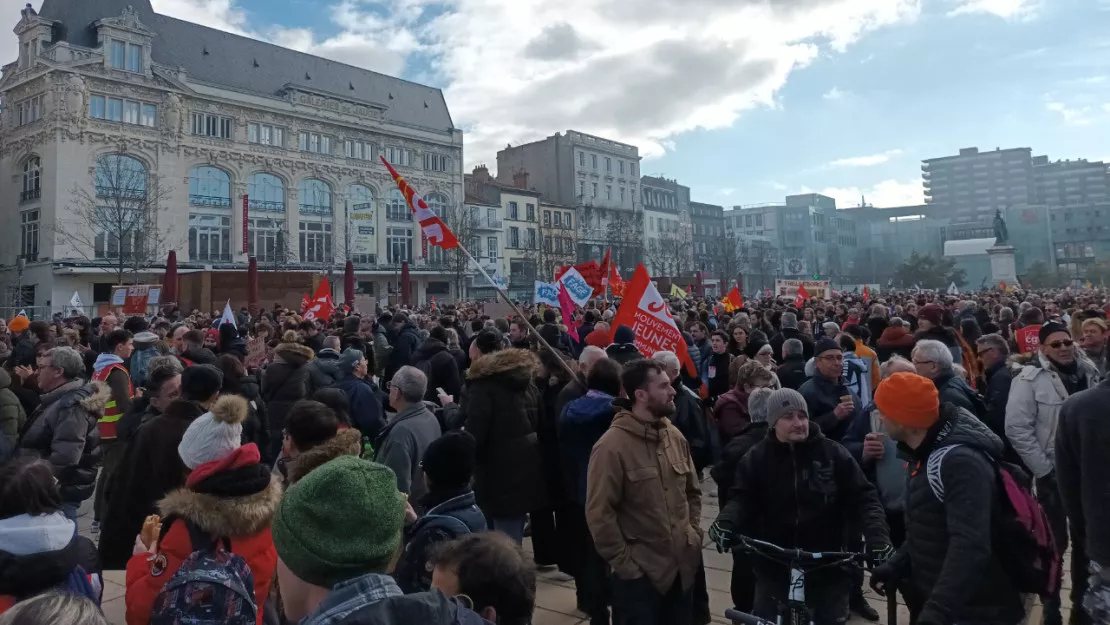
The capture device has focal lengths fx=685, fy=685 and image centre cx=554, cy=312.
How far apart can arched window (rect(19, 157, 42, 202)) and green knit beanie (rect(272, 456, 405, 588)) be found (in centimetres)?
4742

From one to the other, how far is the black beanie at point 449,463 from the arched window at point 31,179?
1832 inches

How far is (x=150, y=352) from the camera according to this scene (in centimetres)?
774

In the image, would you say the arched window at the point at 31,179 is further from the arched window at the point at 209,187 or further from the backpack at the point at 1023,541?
the backpack at the point at 1023,541

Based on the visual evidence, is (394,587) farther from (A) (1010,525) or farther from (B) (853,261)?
(B) (853,261)

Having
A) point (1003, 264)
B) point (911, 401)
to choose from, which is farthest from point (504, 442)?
point (1003, 264)

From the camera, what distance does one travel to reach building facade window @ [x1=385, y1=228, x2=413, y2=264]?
Result: 5309 cm

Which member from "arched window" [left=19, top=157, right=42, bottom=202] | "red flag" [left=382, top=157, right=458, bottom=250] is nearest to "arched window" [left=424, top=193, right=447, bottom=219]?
"arched window" [left=19, top=157, right=42, bottom=202]

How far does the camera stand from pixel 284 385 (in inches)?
259

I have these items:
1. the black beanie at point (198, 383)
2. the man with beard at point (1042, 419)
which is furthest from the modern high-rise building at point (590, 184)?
the black beanie at point (198, 383)

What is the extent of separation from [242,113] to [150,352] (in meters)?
42.9

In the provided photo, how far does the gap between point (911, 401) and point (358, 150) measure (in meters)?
52.9

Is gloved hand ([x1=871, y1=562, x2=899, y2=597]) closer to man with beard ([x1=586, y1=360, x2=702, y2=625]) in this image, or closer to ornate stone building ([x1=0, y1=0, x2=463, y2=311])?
man with beard ([x1=586, y1=360, x2=702, y2=625])

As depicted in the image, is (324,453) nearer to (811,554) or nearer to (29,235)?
(811,554)

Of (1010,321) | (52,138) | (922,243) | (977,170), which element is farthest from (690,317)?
(977,170)
